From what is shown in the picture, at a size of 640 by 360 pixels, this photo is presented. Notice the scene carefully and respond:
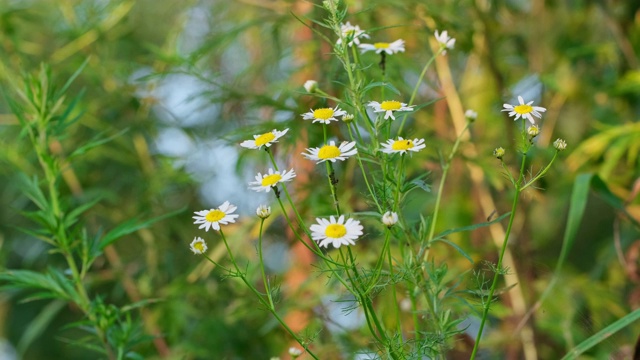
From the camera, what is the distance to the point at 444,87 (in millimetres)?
1498

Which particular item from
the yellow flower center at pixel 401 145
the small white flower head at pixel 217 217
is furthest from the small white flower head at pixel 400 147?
the small white flower head at pixel 217 217

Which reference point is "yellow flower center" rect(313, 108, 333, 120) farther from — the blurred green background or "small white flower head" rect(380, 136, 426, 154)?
the blurred green background

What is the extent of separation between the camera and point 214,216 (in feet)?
2.08

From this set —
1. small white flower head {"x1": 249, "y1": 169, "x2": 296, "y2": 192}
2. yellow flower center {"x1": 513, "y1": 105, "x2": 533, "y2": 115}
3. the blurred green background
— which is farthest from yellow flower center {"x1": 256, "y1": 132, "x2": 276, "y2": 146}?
the blurred green background

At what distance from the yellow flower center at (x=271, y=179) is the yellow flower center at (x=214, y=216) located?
0.04m

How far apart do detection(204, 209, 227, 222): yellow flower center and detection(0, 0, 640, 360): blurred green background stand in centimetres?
48

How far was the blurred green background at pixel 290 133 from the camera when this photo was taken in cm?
128

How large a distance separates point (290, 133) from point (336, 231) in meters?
0.62

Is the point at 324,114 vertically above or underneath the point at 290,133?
above

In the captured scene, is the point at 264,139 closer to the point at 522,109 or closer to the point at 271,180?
the point at 271,180

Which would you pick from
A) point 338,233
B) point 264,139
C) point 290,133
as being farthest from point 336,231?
point 290,133

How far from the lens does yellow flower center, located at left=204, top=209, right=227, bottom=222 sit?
63 cm

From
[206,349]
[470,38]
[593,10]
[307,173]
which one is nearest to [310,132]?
[307,173]

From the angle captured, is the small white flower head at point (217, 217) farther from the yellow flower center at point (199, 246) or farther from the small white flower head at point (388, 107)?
the small white flower head at point (388, 107)
